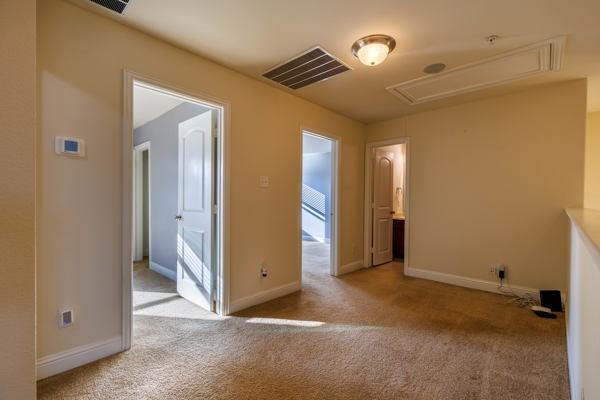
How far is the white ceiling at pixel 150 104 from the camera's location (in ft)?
11.1

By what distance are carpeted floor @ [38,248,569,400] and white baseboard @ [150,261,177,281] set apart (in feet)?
2.31

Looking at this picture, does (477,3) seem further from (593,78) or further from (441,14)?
(593,78)

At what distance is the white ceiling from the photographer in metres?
3.38

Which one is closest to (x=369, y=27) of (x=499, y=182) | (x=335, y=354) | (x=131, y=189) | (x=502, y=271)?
(x=131, y=189)

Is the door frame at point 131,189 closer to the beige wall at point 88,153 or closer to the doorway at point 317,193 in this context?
the beige wall at point 88,153

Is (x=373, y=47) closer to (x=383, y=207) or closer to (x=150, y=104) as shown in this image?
(x=150, y=104)

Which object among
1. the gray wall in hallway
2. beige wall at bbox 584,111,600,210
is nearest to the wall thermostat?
the gray wall in hallway

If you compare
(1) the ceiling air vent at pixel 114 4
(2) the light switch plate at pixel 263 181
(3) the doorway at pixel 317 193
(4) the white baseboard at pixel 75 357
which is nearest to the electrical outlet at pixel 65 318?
(4) the white baseboard at pixel 75 357

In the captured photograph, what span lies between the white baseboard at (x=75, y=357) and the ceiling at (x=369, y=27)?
232cm

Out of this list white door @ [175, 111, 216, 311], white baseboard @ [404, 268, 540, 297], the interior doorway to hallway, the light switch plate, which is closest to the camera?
white door @ [175, 111, 216, 311]

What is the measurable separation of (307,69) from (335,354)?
2541 millimetres

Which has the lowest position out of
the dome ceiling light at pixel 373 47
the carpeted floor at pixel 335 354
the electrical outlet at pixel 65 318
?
the carpeted floor at pixel 335 354

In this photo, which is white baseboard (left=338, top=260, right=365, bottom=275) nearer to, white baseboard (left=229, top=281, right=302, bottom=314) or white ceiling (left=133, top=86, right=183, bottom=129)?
white baseboard (left=229, top=281, right=302, bottom=314)

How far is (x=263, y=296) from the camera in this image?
3.12 metres
